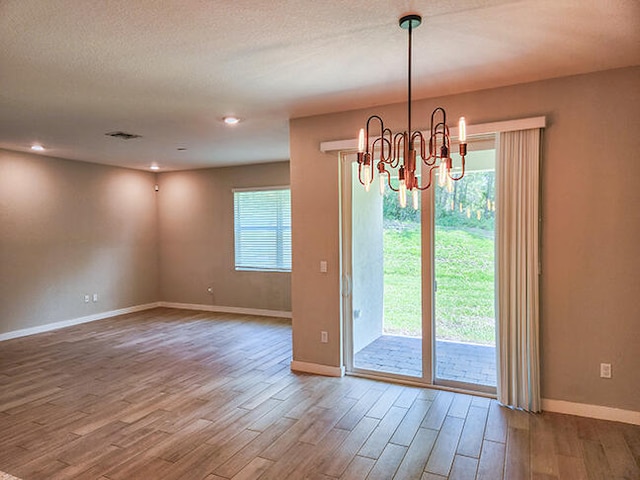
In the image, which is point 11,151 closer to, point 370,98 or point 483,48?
point 370,98

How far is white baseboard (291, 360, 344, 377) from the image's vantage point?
4258mm

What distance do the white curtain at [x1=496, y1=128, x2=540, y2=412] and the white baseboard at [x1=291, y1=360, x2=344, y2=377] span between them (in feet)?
5.15

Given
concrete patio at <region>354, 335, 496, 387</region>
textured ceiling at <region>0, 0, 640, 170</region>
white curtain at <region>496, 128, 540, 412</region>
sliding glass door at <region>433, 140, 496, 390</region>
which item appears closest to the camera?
textured ceiling at <region>0, 0, 640, 170</region>

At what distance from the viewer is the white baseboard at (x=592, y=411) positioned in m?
3.12

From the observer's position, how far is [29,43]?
256 centimetres

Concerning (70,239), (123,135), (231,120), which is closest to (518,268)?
(231,120)

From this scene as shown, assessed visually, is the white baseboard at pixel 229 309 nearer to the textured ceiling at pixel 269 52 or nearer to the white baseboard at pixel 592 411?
the textured ceiling at pixel 269 52

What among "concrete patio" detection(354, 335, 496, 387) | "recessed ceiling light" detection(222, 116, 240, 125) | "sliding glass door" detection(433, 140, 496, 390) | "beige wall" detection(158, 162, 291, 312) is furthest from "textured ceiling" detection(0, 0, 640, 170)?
"beige wall" detection(158, 162, 291, 312)

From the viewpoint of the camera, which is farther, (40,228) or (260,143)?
A: (40,228)

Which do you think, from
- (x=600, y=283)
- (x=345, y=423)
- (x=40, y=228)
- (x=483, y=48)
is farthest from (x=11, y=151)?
(x=600, y=283)

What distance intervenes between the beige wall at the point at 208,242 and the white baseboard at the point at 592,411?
453cm

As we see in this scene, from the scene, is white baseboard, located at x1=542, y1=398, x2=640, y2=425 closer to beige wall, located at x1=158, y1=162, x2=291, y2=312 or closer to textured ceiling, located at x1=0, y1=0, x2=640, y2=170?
textured ceiling, located at x1=0, y1=0, x2=640, y2=170

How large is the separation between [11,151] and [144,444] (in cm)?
520

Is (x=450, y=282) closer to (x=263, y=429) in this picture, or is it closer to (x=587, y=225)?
(x=587, y=225)
